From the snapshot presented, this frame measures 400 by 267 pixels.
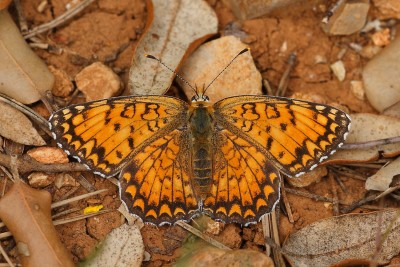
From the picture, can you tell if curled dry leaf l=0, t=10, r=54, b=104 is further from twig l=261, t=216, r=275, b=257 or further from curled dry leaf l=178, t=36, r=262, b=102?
twig l=261, t=216, r=275, b=257

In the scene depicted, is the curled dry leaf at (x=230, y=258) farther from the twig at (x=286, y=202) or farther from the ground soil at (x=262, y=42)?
the ground soil at (x=262, y=42)

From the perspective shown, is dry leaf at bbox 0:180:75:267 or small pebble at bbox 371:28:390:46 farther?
small pebble at bbox 371:28:390:46

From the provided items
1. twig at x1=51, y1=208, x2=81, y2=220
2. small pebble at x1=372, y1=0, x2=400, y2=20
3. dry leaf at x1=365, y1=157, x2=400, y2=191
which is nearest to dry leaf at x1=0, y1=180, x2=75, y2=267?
twig at x1=51, y1=208, x2=81, y2=220

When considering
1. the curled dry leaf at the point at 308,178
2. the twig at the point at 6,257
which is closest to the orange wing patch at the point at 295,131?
the curled dry leaf at the point at 308,178

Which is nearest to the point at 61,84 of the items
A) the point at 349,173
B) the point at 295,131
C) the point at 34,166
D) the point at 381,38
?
the point at 34,166

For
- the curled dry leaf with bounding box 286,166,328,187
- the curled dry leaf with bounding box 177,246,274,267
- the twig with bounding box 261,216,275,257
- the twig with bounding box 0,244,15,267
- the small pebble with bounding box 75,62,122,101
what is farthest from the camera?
the small pebble with bounding box 75,62,122,101
